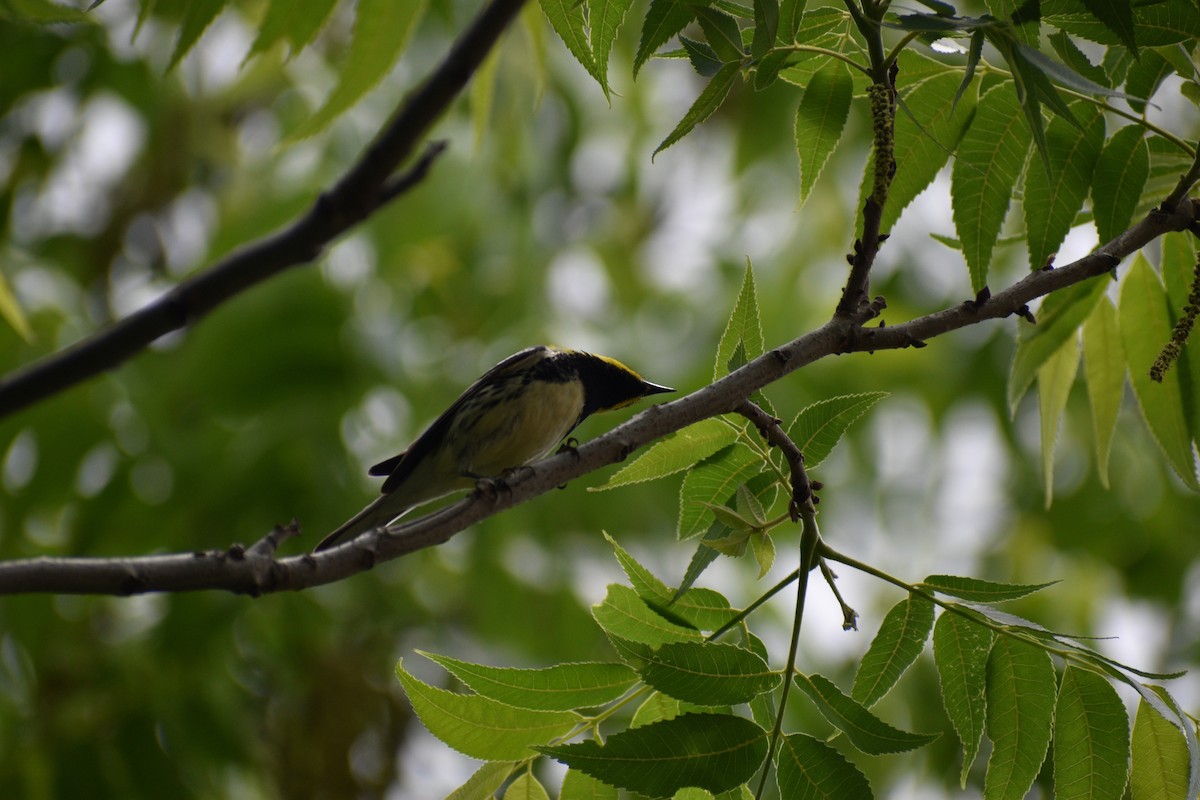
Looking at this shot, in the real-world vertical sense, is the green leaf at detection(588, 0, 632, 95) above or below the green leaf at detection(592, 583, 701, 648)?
above

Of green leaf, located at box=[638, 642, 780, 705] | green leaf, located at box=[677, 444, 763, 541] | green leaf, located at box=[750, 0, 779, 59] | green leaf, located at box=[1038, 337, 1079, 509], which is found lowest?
green leaf, located at box=[638, 642, 780, 705]

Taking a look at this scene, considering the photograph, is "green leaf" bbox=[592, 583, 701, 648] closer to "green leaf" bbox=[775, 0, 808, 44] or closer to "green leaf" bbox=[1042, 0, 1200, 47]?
"green leaf" bbox=[775, 0, 808, 44]

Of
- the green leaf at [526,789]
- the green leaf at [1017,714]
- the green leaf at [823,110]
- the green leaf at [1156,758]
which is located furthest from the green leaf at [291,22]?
the green leaf at [1156,758]

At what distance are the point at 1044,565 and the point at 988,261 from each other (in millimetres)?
5400

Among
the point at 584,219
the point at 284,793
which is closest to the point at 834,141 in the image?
the point at 284,793

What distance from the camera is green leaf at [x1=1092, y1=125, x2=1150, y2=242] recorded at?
6.89 ft

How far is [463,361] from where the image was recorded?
17.7 ft

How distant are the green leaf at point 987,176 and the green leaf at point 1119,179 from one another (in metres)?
0.16

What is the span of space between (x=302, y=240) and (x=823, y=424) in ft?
3.41

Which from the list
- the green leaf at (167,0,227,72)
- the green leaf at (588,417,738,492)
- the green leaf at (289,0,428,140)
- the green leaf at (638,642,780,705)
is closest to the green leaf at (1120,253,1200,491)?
the green leaf at (588,417,738,492)

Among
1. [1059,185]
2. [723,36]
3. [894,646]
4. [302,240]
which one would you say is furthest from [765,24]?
[894,646]

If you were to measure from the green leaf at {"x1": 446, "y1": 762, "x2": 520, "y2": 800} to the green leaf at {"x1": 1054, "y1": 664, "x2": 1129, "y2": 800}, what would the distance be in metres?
0.99

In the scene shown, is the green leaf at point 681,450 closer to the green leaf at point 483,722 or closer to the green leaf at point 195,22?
the green leaf at point 483,722

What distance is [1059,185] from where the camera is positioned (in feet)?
7.04
